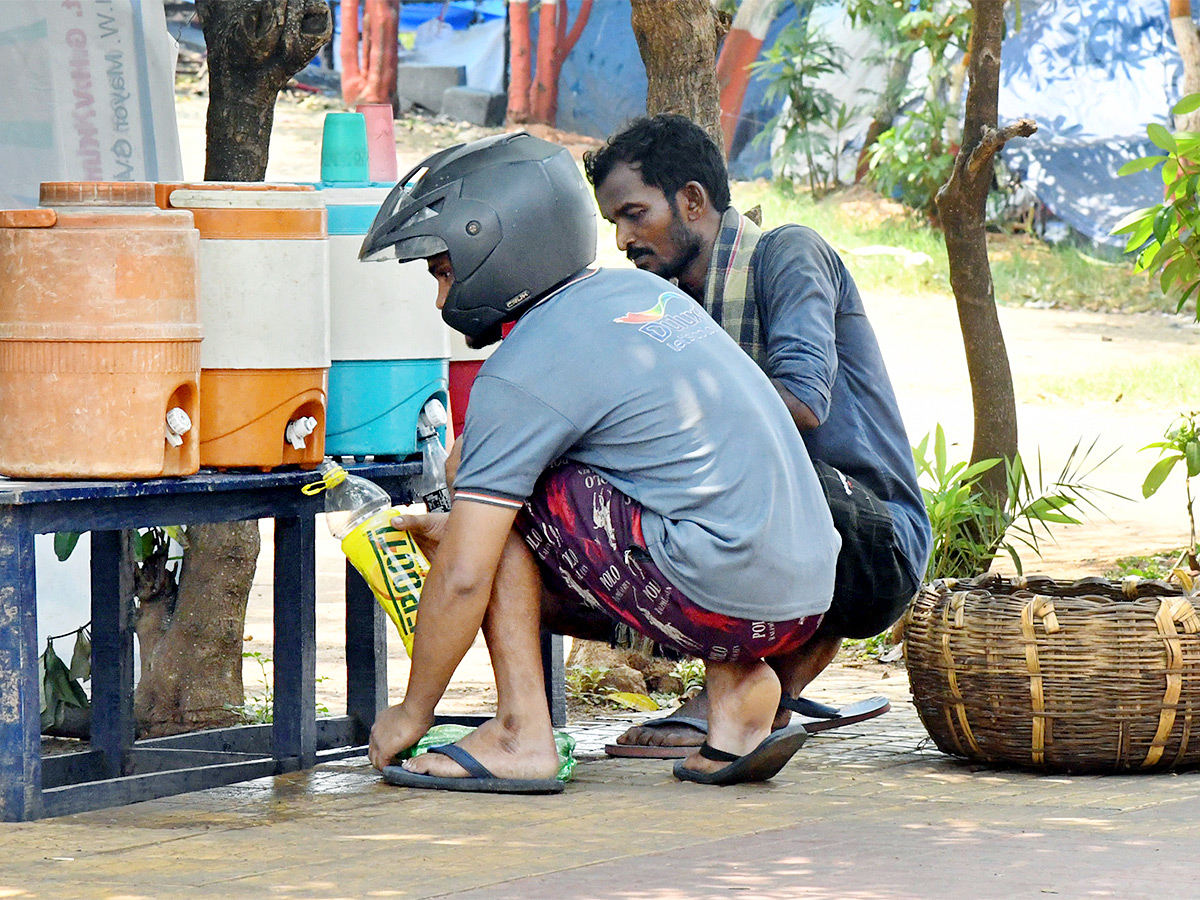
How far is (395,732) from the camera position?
359 centimetres

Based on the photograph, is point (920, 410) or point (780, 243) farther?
point (920, 410)

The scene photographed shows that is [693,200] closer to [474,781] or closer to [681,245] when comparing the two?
[681,245]

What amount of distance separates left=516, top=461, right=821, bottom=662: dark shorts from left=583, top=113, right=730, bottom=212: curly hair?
0.81 m

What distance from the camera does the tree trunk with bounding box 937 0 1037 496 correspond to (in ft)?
21.3

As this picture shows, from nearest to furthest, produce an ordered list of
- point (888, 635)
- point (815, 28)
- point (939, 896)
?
point (939, 896)
point (888, 635)
point (815, 28)

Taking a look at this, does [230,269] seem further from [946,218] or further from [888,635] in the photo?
[946,218]

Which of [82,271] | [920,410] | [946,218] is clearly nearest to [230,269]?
[82,271]

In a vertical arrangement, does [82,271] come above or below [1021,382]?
above

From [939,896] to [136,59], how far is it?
3.28m

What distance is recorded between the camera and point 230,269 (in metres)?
3.46

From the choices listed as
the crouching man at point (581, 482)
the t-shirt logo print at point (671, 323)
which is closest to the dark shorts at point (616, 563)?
the crouching man at point (581, 482)

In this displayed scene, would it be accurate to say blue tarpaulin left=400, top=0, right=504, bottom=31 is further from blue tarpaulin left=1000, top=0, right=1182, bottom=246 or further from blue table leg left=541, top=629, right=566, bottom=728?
blue table leg left=541, top=629, right=566, bottom=728

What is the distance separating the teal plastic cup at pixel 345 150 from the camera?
3908mm

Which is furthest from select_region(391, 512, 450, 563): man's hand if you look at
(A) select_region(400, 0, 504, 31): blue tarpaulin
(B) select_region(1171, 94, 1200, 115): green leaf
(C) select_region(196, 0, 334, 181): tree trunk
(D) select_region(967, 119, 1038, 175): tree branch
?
(A) select_region(400, 0, 504, 31): blue tarpaulin
